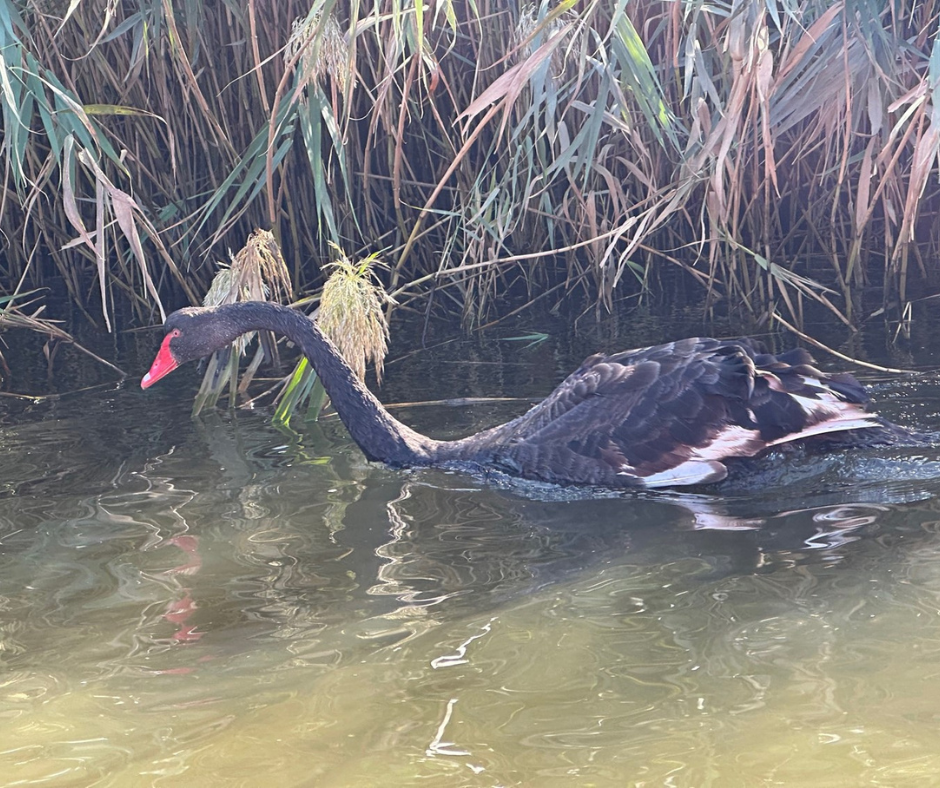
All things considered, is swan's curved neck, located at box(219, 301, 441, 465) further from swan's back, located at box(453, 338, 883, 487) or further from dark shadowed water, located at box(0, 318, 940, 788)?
swan's back, located at box(453, 338, 883, 487)

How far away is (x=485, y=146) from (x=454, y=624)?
12.1 ft

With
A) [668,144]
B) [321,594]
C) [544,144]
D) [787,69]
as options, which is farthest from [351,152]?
[321,594]

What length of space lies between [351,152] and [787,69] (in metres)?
2.47

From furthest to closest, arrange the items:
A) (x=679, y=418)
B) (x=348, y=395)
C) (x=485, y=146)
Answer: (x=485, y=146)
(x=348, y=395)
(x=679, y=418)

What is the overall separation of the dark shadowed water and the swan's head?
0.38 m

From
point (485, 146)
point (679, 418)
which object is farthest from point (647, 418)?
point (485, 146)

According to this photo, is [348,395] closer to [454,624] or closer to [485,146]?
[454,624]

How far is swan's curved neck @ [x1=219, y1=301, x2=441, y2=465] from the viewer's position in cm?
433

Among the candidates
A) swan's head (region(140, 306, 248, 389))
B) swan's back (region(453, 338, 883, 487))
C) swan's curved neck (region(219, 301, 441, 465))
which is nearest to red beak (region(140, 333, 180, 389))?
swan's head (region(140, 306, 248, 389))

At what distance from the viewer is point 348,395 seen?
439 centimetres

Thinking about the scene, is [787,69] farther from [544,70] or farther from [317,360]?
[317,360]

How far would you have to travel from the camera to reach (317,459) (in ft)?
14.9

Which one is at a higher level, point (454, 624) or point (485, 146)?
point (485, 146)

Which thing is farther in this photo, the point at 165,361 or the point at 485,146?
the point at 485,146
